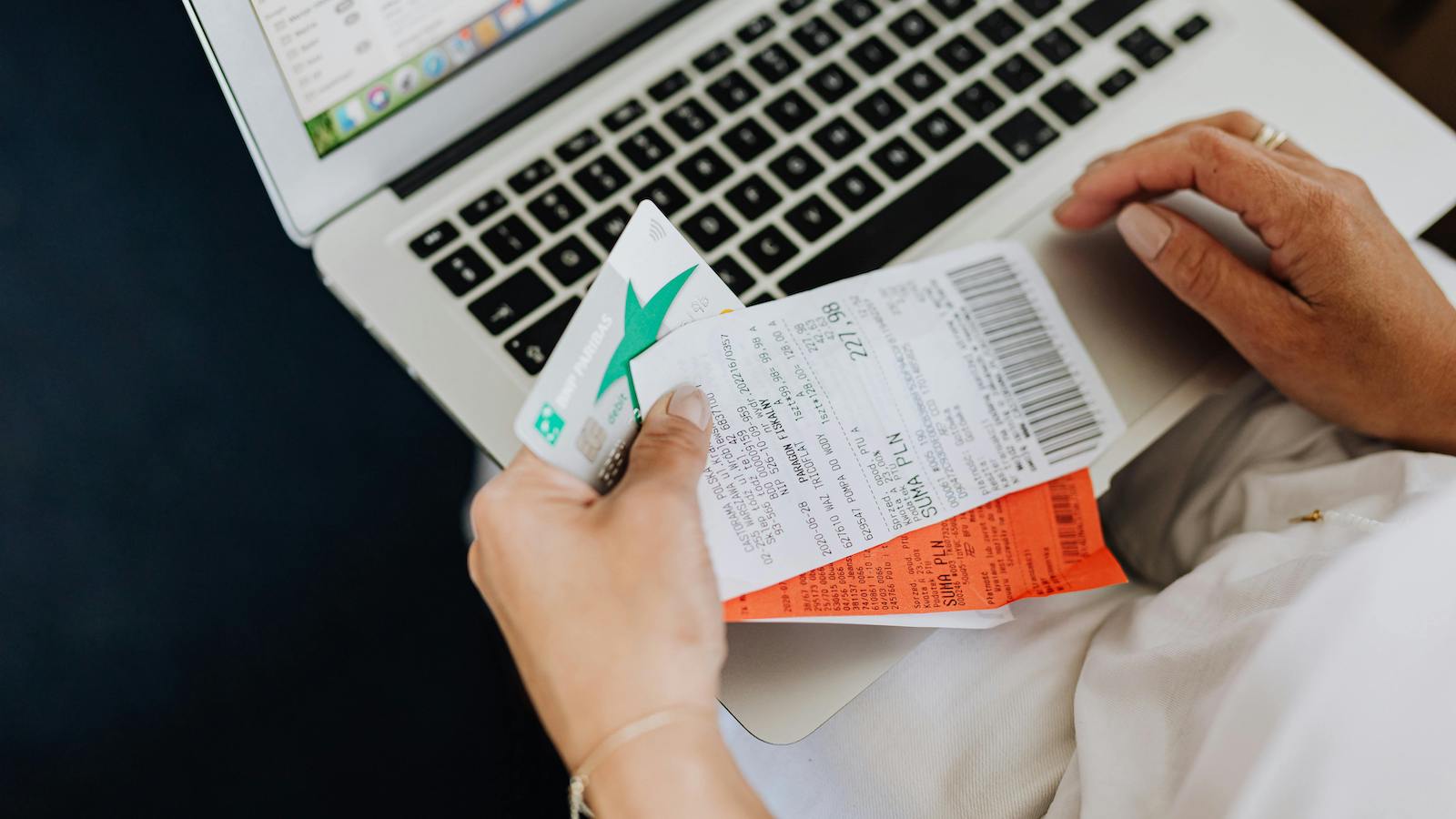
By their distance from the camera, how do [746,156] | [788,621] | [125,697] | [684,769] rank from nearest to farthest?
[684,769] → [788,621] → [746,156] → [125,697]

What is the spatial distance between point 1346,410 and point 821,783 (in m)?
0.34

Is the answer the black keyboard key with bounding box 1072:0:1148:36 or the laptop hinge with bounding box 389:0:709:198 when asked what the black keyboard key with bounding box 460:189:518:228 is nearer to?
the laptop hinge with bounding box 389:0:709:198

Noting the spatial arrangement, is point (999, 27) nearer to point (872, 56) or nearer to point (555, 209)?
point (872, 56)

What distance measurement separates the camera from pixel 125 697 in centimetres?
73

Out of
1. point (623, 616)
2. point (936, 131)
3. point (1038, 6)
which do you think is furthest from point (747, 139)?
point (623, 616)

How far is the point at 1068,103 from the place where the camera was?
0.67 metres

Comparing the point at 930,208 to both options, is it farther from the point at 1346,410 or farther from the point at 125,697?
the point at 125,697

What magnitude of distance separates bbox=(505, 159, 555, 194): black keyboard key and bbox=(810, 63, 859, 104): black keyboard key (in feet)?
0.56

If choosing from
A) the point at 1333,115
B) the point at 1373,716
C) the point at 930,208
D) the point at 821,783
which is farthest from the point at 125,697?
the point at 1333,115

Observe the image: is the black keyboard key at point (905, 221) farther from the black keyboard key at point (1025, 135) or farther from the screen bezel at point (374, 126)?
the screen bezel at point (374, 126)

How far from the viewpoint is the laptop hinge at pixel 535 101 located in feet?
1.99

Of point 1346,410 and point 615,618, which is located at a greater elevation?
point 615,618

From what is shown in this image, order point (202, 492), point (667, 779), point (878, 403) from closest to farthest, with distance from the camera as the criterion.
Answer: point (667, 779)
point (878, 403)
point (202, 492)

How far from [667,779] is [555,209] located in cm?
34
